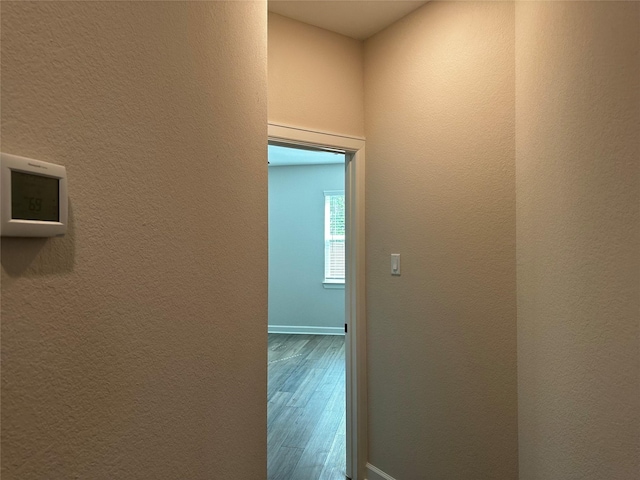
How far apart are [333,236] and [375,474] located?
433 cm

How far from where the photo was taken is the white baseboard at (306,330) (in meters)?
6.51

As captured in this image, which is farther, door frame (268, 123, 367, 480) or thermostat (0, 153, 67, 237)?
door frame (268, 123, 367, 480)

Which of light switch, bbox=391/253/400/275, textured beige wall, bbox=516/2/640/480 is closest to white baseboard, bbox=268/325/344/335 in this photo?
light switch, bbox=391/253/400/275

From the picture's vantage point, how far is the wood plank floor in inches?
108

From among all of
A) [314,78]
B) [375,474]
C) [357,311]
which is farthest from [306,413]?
[314,78]

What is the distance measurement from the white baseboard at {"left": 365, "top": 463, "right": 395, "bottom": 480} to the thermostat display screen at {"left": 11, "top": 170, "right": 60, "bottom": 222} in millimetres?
2415

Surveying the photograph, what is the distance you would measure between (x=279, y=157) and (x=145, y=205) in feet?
17.6

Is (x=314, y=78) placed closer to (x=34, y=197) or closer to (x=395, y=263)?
(x=395, y=263)

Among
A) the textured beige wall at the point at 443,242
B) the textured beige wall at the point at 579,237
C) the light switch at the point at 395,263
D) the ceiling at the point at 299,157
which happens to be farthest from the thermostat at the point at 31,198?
the ceiling at the point at 299,157

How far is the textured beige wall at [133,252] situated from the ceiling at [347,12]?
3.51ft

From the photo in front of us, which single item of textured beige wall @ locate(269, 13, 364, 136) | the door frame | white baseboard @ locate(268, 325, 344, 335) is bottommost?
white baseboard @ locate(268, 325, 344, 335)

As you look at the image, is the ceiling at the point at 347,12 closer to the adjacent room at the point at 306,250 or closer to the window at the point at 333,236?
the adjacent room at the point at 306,250

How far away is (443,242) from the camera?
83.0 inches

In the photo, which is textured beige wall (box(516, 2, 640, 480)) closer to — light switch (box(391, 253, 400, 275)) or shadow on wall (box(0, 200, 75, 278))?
light switch (box(391, 253, 400, 275))
